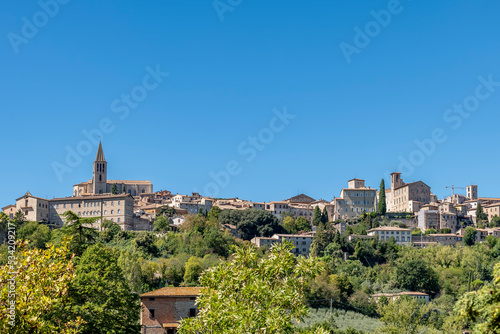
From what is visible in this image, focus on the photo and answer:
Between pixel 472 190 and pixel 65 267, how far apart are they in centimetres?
14567

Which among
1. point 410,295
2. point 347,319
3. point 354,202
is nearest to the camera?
point 347,319

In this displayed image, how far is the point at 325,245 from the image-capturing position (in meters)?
94.2

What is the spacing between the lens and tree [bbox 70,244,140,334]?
29.2 metres

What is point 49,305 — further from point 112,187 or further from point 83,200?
point 112,187

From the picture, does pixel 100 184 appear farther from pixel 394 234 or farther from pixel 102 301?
pixel 102 301

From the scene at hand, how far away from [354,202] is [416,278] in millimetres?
42823

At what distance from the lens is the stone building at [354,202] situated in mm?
119125

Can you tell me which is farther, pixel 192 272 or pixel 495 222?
pixel 495 222

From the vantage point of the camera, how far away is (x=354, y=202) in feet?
393

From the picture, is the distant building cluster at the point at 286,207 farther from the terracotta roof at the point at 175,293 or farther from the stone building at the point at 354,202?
the terracotta roof at the point at 175,293

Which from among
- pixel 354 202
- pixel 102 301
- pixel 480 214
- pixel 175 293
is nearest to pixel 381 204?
pixel 354 202

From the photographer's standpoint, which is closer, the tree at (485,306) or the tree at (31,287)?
the tree at (485,306)

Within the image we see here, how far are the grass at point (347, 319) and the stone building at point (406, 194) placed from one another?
2245 inches

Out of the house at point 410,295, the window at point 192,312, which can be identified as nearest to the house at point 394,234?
the house at point 410,295
